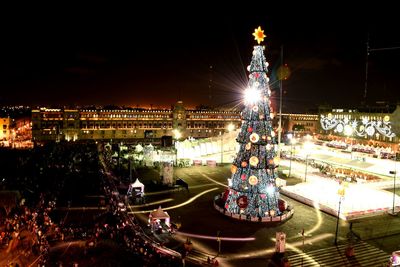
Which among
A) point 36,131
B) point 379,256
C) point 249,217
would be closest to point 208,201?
point 249,217

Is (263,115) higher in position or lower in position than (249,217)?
higher

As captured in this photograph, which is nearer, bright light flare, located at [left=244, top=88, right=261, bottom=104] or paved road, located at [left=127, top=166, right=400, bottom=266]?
paved road, located at [left=127, top=166, right=400, bottom=266]

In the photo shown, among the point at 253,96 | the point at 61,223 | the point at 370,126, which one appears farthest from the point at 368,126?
the point at 61,223

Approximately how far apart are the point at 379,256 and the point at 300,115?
94432 mm

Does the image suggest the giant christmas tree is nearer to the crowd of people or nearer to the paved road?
the paved road

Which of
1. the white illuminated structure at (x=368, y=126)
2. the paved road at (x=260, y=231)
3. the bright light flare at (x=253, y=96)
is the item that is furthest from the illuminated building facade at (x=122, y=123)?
the bright light flare at (x=253, y=96)

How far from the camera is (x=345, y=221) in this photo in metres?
21.5

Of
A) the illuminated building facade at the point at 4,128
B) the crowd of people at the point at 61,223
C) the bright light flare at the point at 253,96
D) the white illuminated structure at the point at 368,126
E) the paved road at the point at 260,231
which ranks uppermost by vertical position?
the bright light flare at the point at 253,96

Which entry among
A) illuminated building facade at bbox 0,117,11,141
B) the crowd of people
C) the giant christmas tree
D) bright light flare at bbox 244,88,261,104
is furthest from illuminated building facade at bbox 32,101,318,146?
the giant christmas tree

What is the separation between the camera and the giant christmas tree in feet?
66.1

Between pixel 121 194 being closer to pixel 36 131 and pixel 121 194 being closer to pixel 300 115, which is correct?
pixel 36 131

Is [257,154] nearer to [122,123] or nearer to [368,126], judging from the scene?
[368,126]

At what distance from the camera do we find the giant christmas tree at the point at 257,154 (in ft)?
66.1

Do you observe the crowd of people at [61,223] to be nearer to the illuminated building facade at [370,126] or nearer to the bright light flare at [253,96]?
the bright light flare at [253,96]
